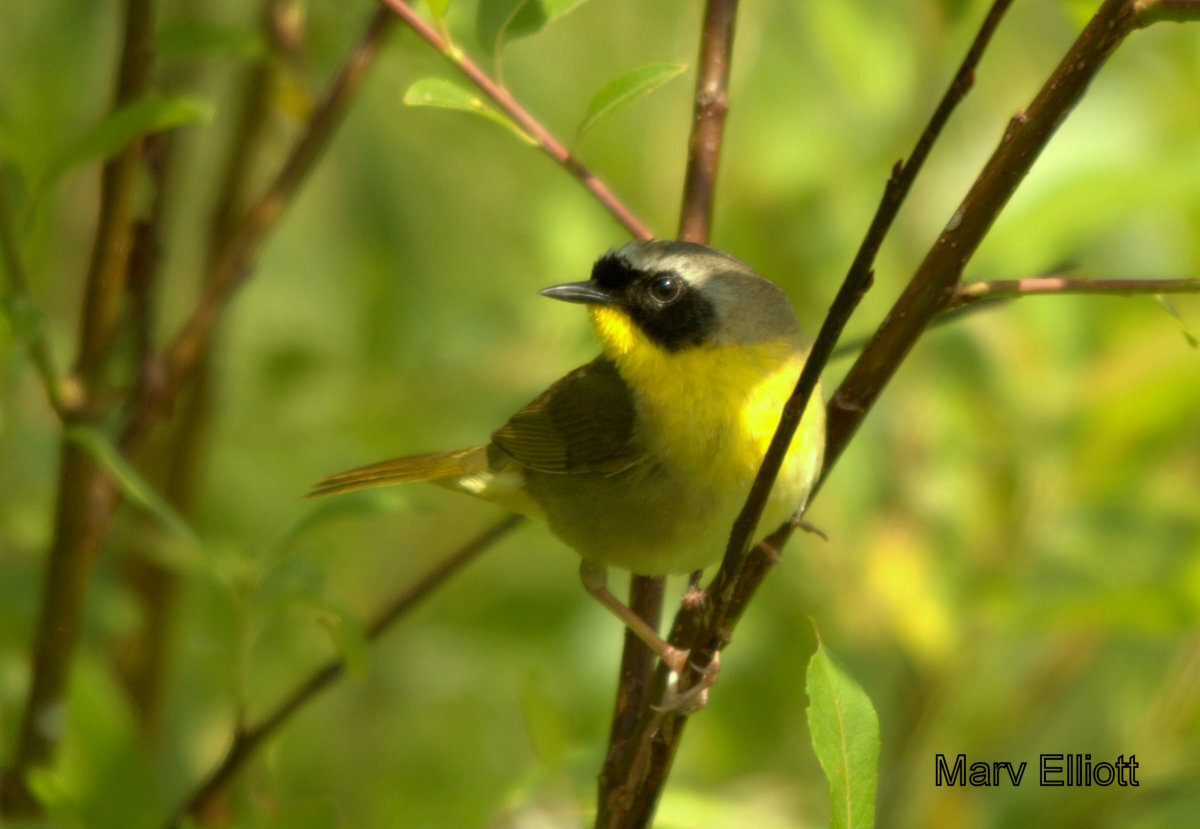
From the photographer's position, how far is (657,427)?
265 centimetres

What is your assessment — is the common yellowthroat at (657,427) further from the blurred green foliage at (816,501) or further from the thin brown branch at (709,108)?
the blurred green foliage at (816,501)

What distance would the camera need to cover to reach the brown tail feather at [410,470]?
2.89 meters

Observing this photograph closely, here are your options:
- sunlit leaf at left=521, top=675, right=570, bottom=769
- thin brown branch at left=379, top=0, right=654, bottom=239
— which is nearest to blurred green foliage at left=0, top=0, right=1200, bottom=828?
sunlit leaf at left=521, top=675, right=570, bottom=769

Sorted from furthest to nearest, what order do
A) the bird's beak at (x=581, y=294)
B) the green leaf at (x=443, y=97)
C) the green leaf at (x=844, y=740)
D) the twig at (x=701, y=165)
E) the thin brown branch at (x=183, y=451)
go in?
1. the thin brown branch at (x=183, y=451)
2. the bird's beak at (x=581, y=294)
3. the twig at (x=701, y=165)
4. the green leaf at (x=443, y=97)
5. the green leaf at (x=844, y=740)

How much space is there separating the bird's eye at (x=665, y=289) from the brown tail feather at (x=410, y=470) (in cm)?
65

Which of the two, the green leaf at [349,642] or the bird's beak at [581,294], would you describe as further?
the bird's beak at [581,294]

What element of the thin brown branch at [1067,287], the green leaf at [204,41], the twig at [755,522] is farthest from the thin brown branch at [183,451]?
the thin brown branch at [1067,287]

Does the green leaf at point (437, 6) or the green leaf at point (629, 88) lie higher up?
the green leaf at point (437, 6)

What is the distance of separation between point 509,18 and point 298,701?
42.6 inches

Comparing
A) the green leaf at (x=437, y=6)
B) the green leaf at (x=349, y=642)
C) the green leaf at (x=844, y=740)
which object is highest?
the green leaf at (x=437, y=6)

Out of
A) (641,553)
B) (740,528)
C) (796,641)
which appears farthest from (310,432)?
(740,528)

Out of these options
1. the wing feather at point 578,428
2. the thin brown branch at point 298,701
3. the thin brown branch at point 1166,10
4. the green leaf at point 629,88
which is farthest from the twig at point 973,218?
the wing feather at point 578,428

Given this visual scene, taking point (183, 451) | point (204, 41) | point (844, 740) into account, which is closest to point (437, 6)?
point (204, 41)

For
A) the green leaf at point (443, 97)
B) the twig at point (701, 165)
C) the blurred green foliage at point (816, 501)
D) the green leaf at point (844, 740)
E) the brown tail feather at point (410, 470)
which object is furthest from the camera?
the brown tail feather at point (410, 470)
